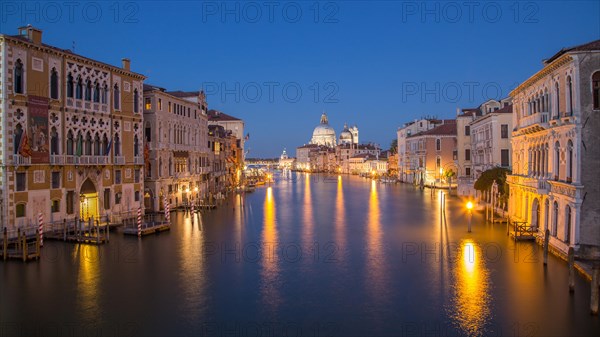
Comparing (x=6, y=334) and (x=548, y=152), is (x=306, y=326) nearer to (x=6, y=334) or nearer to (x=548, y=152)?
(x=6, y=334)

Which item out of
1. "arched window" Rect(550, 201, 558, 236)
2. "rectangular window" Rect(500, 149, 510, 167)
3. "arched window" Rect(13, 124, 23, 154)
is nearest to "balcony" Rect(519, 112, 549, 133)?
"arched window" Rect(550, 201, 558, 236)

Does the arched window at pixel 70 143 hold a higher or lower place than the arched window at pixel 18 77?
lower

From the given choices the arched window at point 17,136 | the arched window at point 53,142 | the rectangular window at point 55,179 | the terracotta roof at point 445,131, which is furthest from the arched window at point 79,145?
the terracotta roof at point 445,131

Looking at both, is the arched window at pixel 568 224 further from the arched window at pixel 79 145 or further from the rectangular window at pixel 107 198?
the rectangular window at pixel 107 198

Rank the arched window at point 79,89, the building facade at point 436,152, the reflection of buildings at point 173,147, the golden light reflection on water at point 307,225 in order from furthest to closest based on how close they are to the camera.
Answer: the building facade at point 436,152
the reflection of buildings at point 173,147
the arched window at point 79,89
the golden light reflection on water at point 307,225

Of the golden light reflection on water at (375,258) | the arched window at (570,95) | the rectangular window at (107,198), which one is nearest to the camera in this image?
the golden light reflection on water at (375,258)

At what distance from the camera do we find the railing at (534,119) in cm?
2405

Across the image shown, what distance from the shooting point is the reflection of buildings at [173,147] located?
126 feet

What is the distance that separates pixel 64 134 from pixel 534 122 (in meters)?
24.9

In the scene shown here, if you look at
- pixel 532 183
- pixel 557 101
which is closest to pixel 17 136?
pixel 557 101

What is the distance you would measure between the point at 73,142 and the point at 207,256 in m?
11.8

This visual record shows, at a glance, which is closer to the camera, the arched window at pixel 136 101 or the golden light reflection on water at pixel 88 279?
the golden light reflection on water at pixel 88 279

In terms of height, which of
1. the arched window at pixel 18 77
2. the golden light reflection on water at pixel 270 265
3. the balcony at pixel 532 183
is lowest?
the golden light reflection on water at pixel 270 265

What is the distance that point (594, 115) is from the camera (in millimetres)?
19844
